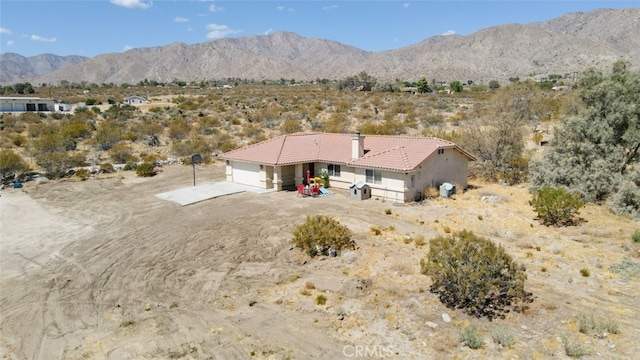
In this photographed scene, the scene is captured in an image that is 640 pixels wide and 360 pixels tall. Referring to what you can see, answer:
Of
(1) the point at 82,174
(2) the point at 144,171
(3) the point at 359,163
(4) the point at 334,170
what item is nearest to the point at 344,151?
(4) the point at 334,170

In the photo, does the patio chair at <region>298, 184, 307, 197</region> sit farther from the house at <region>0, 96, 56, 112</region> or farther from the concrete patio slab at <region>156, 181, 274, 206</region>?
the house at <region>0, 96, 56, 112</region>

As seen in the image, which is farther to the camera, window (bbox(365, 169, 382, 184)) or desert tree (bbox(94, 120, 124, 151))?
desert tree (bbox(94, 120, 124, 151))

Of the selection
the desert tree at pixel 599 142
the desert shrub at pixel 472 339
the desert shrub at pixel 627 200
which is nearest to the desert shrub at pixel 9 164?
the desert shrub at pixel 472 339

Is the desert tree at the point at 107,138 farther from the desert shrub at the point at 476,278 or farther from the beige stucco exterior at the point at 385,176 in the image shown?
the desert shrub at the point at 476,278

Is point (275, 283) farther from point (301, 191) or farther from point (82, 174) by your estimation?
point (82, 174)

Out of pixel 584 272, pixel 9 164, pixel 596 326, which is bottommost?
pixel 596 326

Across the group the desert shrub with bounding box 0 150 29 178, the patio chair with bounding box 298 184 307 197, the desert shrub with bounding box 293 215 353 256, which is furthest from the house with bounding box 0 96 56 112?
the desert shrub with bounding box 293 215 353 256

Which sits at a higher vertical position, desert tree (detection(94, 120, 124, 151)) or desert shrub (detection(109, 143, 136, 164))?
desert tree (detection(94, 120, 124, 151))
